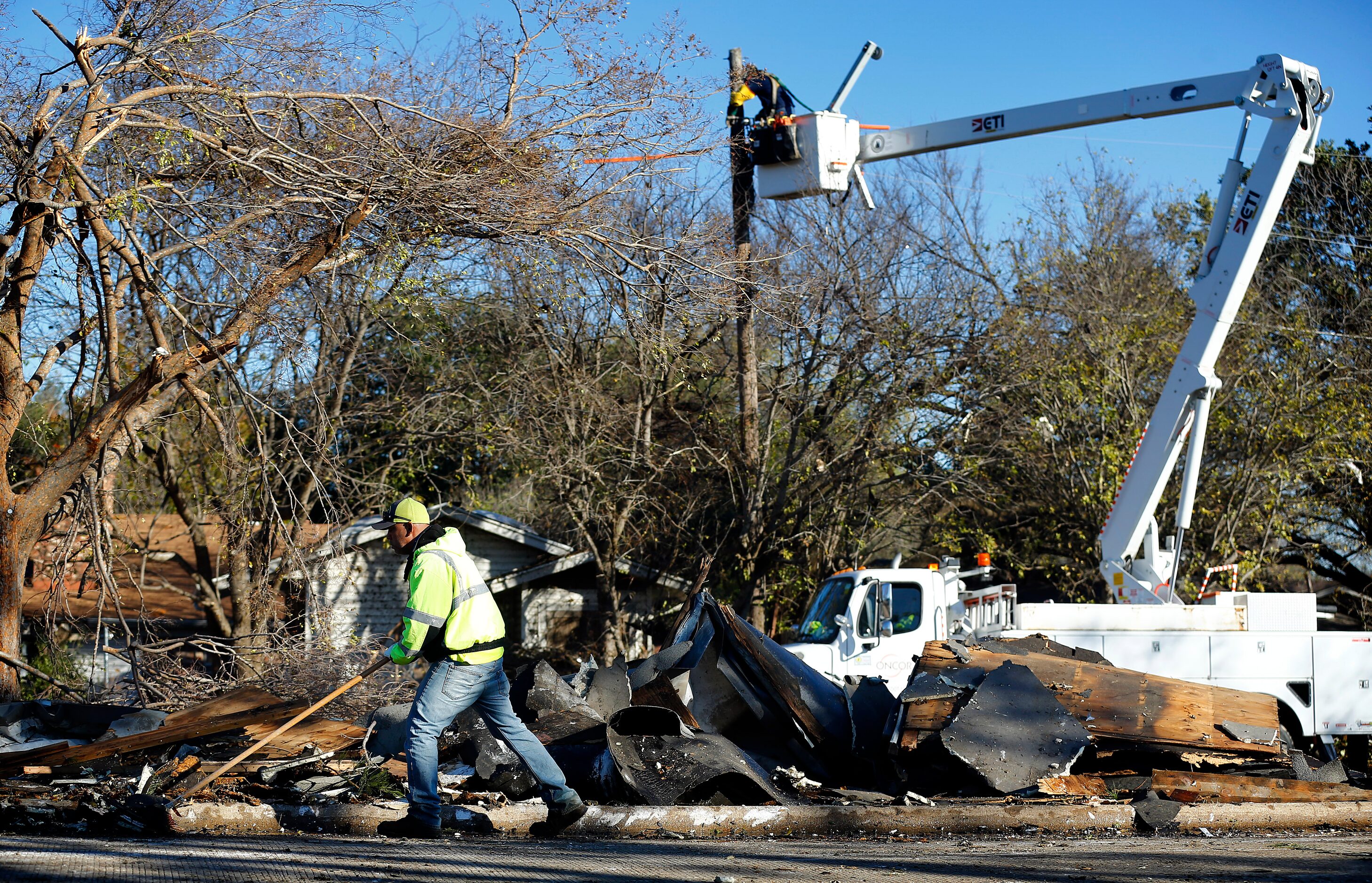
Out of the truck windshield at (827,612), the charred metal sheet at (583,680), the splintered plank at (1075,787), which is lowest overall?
the splintered plank at (1075,787)

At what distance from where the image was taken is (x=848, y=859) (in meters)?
5.44

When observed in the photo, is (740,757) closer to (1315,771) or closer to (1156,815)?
(1156,815)

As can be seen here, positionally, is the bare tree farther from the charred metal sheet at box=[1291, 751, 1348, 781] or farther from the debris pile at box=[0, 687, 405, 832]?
the charred metal sheet at box=[1291, 751, 1348, 781]

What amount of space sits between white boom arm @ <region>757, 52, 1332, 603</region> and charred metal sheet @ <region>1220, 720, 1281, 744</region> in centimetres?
443

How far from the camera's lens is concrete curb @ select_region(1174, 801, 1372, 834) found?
700 centimetres

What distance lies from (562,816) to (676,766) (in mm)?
996

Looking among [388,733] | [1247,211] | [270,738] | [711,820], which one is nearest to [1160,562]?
[1247,211]

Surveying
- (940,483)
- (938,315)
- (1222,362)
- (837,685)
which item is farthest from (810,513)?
(837,685)

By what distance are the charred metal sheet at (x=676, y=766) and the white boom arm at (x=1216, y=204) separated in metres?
7.29

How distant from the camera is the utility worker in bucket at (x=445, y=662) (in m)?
5.78

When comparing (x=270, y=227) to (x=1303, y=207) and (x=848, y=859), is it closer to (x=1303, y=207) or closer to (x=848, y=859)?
(x=848, y=859)

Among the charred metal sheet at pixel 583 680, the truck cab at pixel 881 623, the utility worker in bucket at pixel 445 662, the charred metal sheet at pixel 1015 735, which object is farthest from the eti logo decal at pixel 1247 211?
the utility worker in bucket at pixel 445 662

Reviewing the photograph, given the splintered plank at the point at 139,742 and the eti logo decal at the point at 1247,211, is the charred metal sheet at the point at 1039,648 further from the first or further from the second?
the splintered plank at the point at 139,742

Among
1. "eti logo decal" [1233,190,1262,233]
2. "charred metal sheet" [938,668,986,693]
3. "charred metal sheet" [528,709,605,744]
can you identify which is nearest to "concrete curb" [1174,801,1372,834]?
"charred metal sheet" [938,668,986,693]
